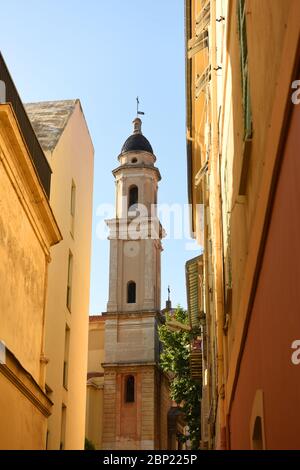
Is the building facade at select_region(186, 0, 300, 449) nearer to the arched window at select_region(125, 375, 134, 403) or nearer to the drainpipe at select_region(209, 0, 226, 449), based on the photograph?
the drainpipe at select_region(209, 0, 226, 449)

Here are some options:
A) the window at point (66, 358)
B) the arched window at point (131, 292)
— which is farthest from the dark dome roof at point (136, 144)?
the window at point (66, 358)

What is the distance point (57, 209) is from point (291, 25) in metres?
17.7

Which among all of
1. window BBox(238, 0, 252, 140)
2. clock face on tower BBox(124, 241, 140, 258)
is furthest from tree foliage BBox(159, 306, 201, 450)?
clock face on tower BBox(124, 241, 140, 258)

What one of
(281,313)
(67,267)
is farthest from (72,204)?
(281,313)

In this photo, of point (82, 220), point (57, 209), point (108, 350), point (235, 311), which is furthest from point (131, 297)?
point (235, 311)

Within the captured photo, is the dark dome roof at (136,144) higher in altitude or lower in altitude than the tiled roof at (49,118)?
higher

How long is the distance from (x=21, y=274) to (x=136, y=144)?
170 ft

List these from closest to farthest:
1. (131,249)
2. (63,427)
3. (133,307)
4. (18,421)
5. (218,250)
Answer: (18,421) → (218,250) → (63,427) → (133,307) → (131,249)

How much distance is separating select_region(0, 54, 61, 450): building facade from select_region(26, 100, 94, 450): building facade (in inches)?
217

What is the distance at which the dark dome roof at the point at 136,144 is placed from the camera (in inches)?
2488

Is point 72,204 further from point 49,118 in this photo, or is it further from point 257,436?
point 257,436

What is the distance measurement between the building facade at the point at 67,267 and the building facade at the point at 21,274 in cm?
551

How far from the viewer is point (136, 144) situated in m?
63.5

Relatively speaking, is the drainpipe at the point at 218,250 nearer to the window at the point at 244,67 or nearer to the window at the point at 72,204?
the window at the point at 244,67
